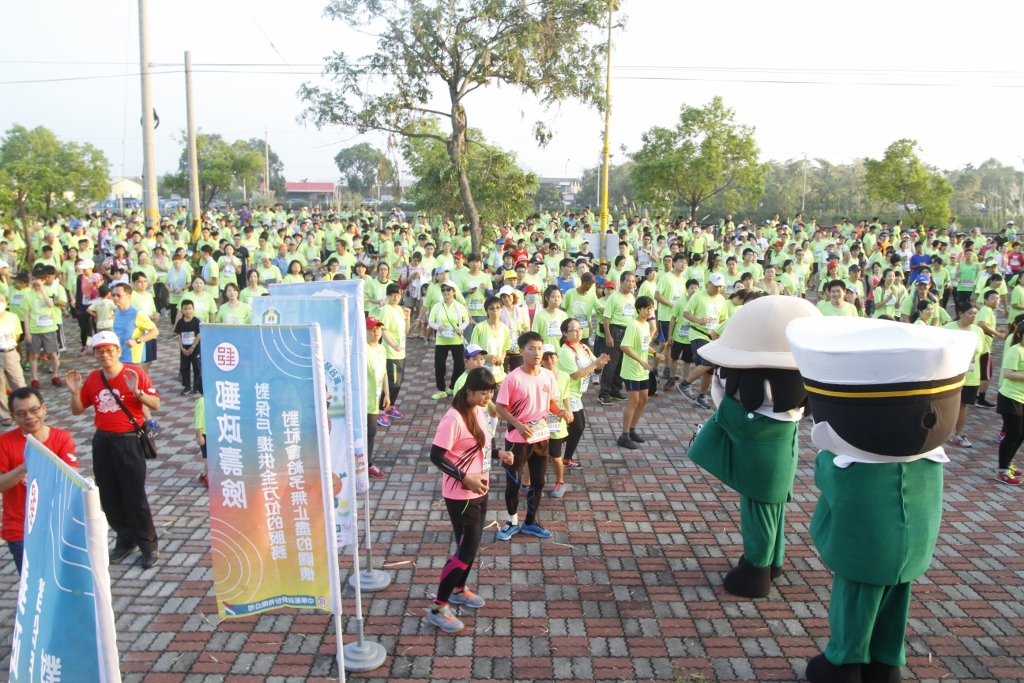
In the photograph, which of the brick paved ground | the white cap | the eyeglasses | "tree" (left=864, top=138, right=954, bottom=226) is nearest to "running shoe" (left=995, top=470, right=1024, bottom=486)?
the brick paved ground

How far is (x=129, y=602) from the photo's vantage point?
512 centimetres

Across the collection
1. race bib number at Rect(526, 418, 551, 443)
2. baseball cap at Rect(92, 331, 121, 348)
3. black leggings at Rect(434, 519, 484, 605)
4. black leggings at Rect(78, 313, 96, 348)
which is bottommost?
Result: black leggings at Rect(434, 519, 484, 605)

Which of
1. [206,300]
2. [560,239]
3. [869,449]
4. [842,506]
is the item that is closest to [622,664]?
[842,506]

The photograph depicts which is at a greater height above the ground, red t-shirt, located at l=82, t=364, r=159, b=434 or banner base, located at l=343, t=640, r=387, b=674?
red t-shirt, located at l=82, t=364, r=159, b=434

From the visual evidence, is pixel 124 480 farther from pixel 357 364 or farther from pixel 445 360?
pixel 445 360

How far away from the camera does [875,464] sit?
158 inches

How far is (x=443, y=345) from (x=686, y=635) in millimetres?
6138

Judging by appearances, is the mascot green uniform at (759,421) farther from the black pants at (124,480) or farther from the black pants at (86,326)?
the black pants at (86,326)

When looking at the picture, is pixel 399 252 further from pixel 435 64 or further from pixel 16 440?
pixel 16 440

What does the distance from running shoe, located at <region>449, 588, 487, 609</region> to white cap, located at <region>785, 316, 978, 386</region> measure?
8.45 feet

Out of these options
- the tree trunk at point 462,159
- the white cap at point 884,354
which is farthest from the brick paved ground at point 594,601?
the tree trunk at point 462,159

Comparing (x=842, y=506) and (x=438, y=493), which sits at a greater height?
(x=842, y=506)

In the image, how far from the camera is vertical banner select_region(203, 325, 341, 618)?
373 cm

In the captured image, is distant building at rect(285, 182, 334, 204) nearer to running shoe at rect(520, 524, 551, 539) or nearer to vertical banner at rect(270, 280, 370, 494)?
running shoe at rect(520, 524, 551, 539)
